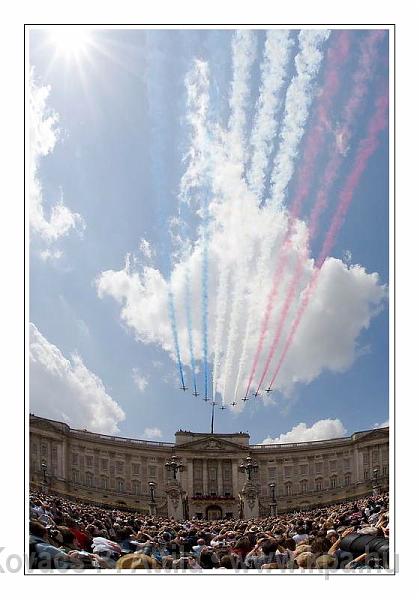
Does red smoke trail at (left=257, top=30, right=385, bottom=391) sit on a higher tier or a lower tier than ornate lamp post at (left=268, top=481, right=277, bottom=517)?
higher

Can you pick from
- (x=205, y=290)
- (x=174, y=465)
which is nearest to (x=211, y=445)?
(x=174, y=465)

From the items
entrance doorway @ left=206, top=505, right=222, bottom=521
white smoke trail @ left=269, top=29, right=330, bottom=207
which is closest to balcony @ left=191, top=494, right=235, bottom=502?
entrance doorway @ left=206, top=505, right=222, bottom=521

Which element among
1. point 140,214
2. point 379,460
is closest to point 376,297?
point 379,460

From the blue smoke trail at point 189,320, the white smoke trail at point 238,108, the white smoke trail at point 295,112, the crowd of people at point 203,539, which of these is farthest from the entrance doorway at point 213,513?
the white smoke trail at point 238,108

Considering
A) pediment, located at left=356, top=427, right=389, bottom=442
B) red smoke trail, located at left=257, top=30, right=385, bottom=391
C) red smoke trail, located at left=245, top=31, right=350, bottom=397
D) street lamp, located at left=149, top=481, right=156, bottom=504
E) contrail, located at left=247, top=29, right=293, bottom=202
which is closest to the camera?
red smoke trail, located at left=257, top=30, right=385, bottom=391

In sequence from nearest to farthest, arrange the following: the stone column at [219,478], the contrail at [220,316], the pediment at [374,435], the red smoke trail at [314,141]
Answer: the red smoke trail at [314,141] → the pediment at [374,435] → the contrail at [220,316] → the stone column at [219,478]

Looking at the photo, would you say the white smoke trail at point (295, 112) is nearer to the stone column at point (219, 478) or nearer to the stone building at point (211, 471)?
the stone building at point (211, 471)

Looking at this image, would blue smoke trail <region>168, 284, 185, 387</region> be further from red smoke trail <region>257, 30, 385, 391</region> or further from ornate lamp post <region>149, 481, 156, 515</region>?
ornate lamp post <region>149, 481, 156, 515</region>
